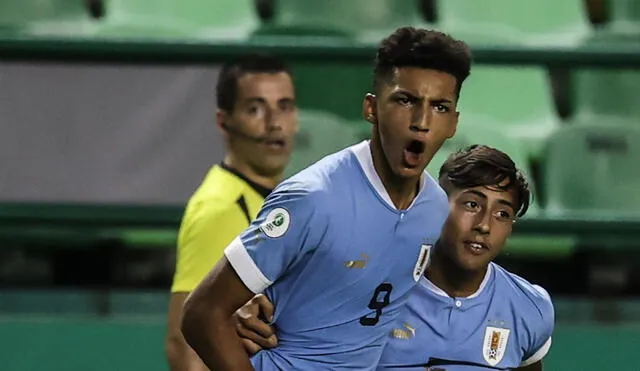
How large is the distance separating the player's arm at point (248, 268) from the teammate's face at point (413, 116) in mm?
183

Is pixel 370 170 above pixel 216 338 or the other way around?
above

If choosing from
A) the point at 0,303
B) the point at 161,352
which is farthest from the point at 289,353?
the point at 0,303

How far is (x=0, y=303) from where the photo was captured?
3949mm

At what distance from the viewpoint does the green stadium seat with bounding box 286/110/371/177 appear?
4.22m

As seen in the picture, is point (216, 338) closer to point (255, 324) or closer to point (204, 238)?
point (255, 324)

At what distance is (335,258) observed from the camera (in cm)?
246

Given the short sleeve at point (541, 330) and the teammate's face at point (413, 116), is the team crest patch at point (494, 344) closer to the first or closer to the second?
the short sleeve at point (541, 330)

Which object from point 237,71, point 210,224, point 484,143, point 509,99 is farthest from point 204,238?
point 509,99

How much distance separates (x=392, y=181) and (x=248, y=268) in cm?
33

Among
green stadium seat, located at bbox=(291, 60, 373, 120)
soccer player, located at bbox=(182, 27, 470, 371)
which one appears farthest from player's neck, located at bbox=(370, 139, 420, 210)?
green stadium seat, located at bbox=(291, 60, 373, 120)

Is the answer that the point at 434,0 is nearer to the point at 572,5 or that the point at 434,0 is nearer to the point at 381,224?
the point at 572,5

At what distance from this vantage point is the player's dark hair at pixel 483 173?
279 centimetres

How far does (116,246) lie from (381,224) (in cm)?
191

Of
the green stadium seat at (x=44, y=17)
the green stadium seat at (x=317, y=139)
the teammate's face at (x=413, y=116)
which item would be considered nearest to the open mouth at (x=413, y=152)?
the teammate's face at (x=413, y=116)
